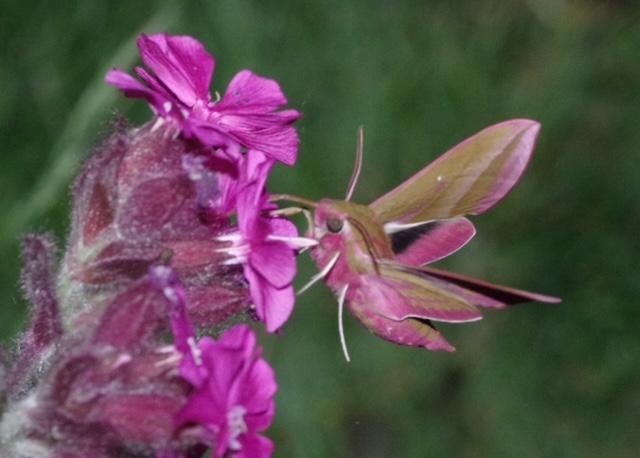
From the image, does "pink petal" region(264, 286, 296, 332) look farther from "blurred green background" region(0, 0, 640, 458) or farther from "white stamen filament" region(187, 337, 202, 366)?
"blurred green background" region(0, 0, 640, 458)

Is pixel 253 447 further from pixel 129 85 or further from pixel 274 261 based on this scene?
pixel 129 85

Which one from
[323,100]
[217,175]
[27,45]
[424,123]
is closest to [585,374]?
[424,123]

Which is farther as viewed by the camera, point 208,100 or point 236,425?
point 208,100

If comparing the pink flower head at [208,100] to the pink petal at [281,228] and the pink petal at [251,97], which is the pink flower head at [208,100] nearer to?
the pink petal at [251,97]

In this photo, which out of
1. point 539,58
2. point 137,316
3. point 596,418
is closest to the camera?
point 137,316

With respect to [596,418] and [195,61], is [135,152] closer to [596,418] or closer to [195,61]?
[195,61]

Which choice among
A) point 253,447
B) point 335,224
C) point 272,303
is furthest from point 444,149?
point 253,447

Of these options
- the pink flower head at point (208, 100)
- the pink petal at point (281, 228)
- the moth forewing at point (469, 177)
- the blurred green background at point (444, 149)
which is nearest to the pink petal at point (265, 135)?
the pink flower head at point (208, 100)
